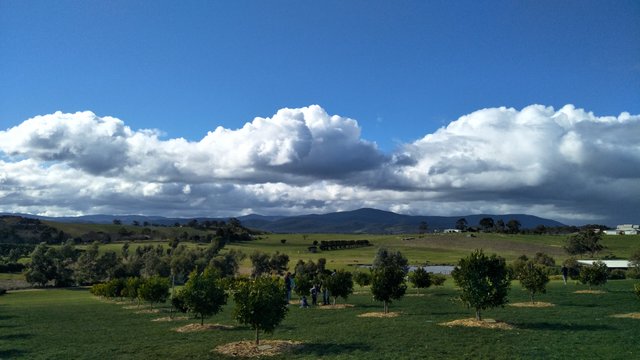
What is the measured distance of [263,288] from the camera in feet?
88.6

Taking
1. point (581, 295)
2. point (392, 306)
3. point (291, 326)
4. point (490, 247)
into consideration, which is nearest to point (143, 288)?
point (291, 326)

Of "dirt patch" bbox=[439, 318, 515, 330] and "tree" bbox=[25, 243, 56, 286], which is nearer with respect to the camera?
"dirt patch" bbox=[439, 318, 515, 330]

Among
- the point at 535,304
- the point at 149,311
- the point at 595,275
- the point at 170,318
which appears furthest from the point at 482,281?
the point at 149,311

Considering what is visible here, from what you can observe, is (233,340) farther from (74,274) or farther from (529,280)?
(74,274)

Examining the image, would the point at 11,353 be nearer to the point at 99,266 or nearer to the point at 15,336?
the point at 15,336

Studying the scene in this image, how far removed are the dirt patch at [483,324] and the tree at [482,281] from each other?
2.46ft

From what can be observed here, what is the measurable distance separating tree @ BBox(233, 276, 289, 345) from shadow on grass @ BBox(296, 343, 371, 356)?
227 centimetres

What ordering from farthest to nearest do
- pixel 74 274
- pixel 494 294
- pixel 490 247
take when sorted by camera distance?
pixel 490 247 → pixel 74 274 → pixel 494 294

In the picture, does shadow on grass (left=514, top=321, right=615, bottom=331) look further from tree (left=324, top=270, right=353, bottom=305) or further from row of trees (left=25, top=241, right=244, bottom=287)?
row of trees (left=25, top=241, right=244, bottom=287)

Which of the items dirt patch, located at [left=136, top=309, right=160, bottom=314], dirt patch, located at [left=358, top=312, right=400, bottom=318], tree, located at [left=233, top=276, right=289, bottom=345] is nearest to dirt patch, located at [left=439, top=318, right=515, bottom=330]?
dirt patch, located at [left=358, top=312, right=400, bottom=318]

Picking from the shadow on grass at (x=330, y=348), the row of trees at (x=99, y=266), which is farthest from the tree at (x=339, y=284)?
the row of trees at (x=99, y=266)

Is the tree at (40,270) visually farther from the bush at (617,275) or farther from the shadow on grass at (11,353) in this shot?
the bush at (617,275)

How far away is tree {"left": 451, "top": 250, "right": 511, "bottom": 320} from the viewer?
31609mm

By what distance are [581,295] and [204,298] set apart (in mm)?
38089
